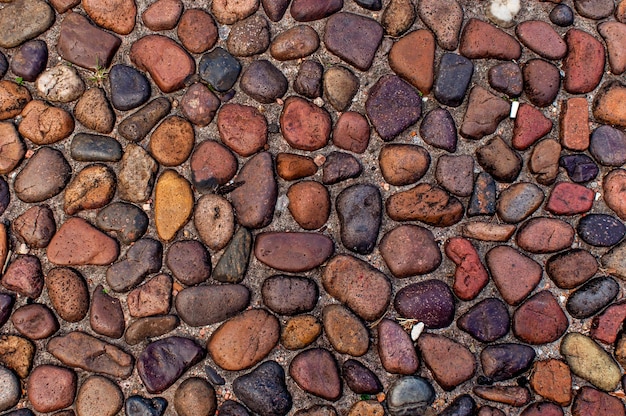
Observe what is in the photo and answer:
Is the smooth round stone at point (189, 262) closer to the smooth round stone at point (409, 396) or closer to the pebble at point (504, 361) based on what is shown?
the smooth round stone at point (409, 396)

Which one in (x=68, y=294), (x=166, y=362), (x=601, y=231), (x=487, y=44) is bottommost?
(x=166, y=362)

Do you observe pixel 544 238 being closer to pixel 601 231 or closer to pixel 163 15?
pixel 601 231

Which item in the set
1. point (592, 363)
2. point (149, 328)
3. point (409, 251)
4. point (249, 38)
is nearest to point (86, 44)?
point (249, 38)

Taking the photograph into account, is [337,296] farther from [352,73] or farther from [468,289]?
[352,73]

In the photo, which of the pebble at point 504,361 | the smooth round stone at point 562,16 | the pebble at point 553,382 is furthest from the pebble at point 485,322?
the smooth round stone at point 562,16

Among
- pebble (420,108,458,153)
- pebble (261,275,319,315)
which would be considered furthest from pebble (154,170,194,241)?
pebble (420,108,458,153)

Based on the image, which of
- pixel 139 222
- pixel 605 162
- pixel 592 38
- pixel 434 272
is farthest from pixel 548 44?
pixel 139 222
